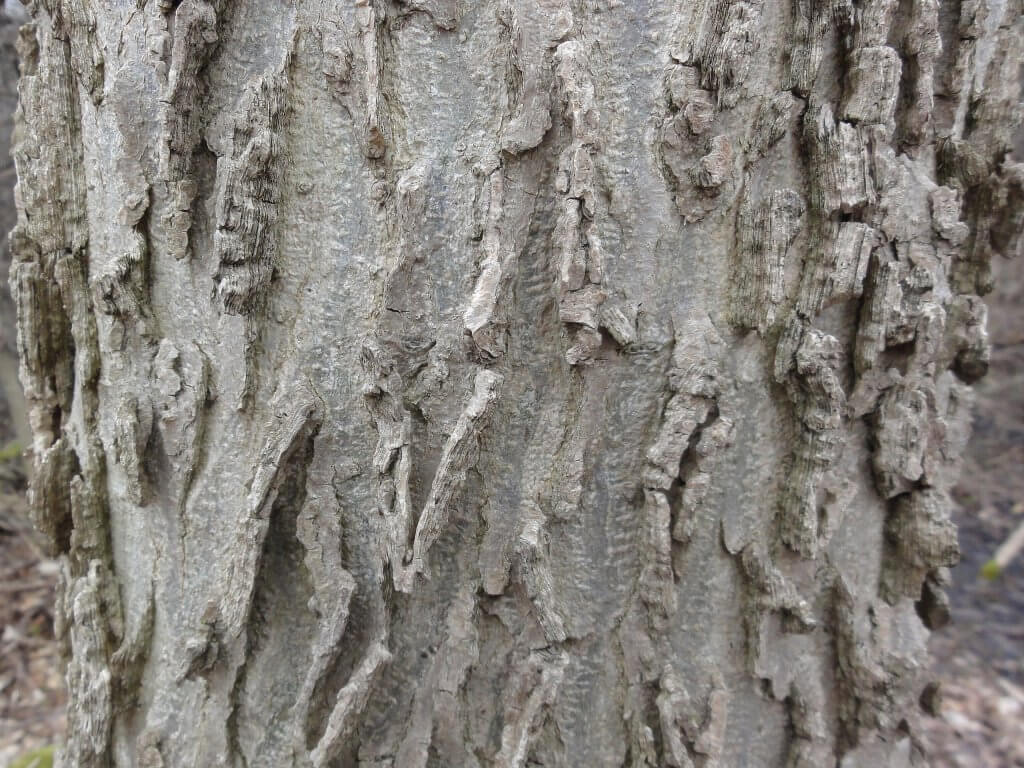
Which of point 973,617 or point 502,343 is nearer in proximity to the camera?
point 502,343

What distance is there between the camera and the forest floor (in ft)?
7.22

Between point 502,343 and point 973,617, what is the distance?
2.89m

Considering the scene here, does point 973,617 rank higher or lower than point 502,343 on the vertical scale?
lower

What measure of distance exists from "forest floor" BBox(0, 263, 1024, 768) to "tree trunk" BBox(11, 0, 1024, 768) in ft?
3.28

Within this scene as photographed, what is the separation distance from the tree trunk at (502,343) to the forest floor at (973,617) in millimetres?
1001

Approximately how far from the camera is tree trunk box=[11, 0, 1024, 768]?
2.44ft

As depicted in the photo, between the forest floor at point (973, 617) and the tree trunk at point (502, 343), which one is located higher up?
the tree trunk at point (502, 343)

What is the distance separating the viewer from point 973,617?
2762mm

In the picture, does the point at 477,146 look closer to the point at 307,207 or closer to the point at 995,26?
the point at 307,207

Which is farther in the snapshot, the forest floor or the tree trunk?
the forest floor

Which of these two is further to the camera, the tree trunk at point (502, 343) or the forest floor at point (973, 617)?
the forest floor at point (973, 617)

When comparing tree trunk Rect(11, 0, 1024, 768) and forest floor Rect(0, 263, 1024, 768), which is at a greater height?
tree trunk Rect(11, 0, 1024, 768)

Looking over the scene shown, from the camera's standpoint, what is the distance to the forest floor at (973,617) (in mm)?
2199

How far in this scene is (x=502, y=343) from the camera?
0.76 m
